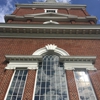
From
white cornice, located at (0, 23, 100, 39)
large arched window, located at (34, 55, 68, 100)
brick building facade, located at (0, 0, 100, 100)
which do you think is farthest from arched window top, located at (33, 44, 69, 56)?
white cornice, located at (0, 23, 100, 39)

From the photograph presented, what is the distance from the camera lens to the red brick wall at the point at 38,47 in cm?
955

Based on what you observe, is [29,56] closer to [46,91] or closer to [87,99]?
[46,91]

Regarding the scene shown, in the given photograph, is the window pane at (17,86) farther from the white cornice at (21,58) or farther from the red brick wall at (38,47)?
the white cornice at (21,58)

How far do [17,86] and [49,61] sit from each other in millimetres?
3106

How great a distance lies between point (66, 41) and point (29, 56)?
378 centimetres

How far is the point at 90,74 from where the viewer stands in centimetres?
1020

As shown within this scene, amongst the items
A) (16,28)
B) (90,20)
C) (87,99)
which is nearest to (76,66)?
(87,99)

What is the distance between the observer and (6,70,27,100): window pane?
8.79 meters

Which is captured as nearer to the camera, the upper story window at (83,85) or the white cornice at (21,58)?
the upper story window at (83,85)

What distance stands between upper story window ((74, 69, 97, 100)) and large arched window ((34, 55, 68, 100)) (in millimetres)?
797

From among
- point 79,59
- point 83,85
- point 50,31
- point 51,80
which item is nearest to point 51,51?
point 79,59

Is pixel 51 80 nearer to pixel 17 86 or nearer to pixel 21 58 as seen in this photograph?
pixel 17 86

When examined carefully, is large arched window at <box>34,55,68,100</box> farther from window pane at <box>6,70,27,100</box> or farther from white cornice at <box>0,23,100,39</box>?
white cornice at <box>0,23,100,39</box>

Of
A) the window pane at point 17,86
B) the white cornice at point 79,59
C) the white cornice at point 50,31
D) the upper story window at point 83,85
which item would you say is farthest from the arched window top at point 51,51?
the window pane at point 17,86
